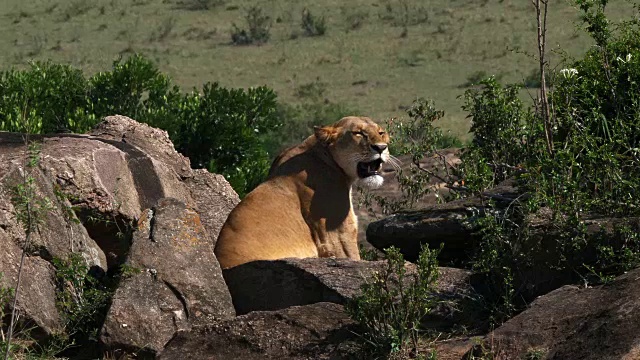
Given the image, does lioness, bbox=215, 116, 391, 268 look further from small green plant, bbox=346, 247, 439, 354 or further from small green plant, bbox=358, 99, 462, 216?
small green plant, bbox=346, 247, 439, 354

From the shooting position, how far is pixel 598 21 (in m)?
8.59

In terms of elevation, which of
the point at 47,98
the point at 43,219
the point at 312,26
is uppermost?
the point at 43,219

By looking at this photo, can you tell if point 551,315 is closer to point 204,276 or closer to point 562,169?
point 562,169

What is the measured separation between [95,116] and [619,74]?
27.1ft

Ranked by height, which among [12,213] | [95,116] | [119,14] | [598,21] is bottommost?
[119,14]

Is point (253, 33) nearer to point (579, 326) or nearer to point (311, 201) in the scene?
point (311, 201)

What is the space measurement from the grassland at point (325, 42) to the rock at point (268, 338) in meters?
21.1

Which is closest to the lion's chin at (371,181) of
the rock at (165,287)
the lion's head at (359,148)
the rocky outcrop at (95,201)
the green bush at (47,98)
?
the lion's head at (359,148)

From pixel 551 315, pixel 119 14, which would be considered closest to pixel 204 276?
pixel 551 315

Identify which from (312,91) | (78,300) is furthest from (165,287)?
(312,91)

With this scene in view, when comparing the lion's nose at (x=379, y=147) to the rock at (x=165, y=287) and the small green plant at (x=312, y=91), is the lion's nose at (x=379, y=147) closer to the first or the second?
the rock at (x=165, y=287)

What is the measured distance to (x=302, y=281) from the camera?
8.05 m

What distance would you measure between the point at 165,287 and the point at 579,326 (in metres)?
2.44

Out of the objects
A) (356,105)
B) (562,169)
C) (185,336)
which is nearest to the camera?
(185,336)
